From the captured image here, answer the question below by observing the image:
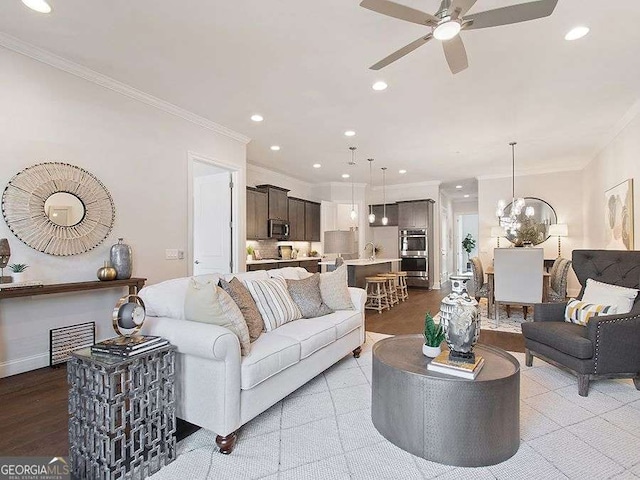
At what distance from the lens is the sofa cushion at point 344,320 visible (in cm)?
300

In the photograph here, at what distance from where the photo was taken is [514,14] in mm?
1937

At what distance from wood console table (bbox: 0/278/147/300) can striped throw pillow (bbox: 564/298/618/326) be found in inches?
166

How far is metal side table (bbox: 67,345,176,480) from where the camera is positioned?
1575 mm

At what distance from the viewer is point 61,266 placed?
3209 millimetres

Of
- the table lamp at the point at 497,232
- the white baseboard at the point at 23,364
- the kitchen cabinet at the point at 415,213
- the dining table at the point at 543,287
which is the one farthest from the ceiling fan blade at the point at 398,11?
the kitchen cabinet at the point at 415,213

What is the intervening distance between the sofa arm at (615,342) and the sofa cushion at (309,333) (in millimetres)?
2021

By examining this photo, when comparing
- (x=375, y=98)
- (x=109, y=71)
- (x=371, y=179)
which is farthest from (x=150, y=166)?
(x=371, y=179)

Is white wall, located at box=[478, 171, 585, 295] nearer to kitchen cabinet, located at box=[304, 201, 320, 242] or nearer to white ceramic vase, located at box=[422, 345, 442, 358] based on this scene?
kitchen cabinet, located at box=[304, 201, 320, 242]

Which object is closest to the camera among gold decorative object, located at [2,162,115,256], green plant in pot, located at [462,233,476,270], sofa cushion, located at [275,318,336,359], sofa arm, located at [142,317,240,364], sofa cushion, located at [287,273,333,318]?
sofa arm, located at [142,317,240,364]

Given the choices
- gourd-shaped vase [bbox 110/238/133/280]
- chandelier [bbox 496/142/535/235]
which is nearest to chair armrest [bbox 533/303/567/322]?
chandelier [bbox 496/142/535/235]

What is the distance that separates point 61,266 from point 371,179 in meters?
6.81

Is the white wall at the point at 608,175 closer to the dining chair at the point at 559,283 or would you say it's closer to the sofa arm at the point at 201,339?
the dining chair at the point at 559,283

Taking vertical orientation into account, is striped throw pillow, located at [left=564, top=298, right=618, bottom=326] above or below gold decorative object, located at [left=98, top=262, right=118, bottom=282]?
below

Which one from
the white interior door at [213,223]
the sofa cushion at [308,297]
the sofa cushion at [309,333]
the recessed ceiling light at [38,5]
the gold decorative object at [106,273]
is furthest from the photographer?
the white interior door at [213,223]
